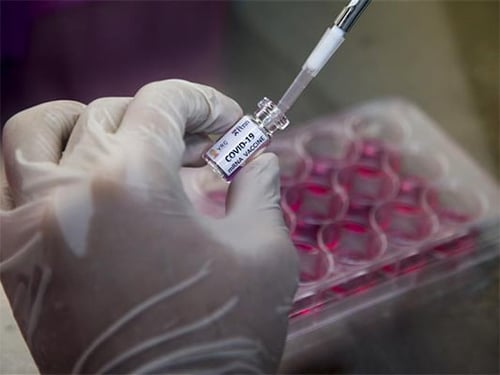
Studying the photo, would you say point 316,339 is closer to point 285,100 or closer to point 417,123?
point 285,100

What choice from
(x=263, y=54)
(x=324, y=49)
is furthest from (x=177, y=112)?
(x=263, y=54)

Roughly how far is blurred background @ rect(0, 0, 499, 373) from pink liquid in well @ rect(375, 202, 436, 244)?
0.93 ft

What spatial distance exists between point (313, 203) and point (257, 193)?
0.54 metres

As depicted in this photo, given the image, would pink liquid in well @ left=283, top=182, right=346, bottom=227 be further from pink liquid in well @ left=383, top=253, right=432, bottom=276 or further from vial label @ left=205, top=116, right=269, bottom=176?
Answer: vial label @ left=205, top=116, right=269, bottom=176

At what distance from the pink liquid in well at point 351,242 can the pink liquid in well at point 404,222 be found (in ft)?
0.10

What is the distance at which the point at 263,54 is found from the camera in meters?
1.74

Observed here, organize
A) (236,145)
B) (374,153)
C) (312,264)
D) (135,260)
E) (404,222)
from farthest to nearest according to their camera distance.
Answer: (374,153)
(404,222)
(312,264)
(236,145)
(135,260)

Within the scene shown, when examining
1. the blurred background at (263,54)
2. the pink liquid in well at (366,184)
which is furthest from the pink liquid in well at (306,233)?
the blurred background at (263,54)

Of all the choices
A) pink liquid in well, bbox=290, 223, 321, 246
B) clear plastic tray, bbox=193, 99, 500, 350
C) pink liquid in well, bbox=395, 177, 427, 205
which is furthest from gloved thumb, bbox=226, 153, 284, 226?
pink liquid in well, bbox=395, 177, 427, 205

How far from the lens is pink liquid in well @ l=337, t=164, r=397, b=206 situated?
1376mm

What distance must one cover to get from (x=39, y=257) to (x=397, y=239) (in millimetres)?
717

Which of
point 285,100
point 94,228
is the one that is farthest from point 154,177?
point 285,100

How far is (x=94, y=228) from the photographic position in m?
0.73

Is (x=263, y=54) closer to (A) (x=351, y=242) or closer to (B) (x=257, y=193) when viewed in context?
(A) (x=351, y=242)
